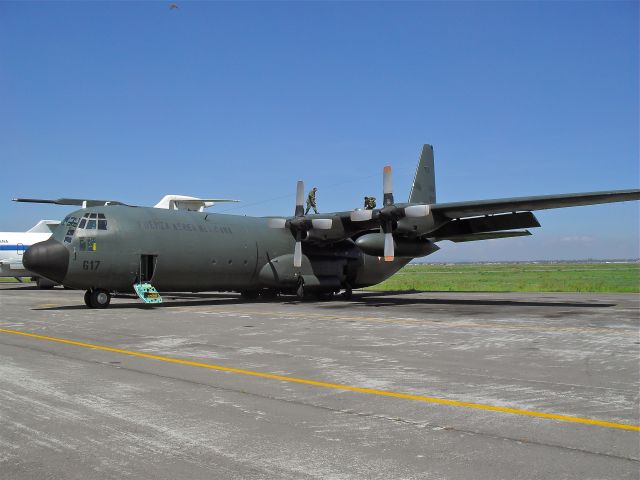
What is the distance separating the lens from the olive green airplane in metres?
20.7

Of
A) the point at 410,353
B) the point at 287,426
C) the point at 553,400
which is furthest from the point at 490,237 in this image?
the point at 287,426

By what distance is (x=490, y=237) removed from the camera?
27.8 meters

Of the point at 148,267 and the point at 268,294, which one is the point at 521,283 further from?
the point at 148,267

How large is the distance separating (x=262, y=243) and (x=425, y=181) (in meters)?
9.58

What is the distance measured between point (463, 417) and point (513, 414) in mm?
563

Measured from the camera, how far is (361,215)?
2452cm

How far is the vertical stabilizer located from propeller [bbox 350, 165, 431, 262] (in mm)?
4702

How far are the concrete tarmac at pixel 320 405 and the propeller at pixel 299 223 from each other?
12.6 m

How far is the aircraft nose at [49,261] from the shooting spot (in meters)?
20.0

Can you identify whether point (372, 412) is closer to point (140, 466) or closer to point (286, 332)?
point (140, 466)

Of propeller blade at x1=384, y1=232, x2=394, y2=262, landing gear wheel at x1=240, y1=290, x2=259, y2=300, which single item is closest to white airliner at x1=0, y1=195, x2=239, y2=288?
landing gear wheel at x1=240, y1=290, x2=259, y2=300

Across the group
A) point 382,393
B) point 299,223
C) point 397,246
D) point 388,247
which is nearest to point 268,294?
point 299,223

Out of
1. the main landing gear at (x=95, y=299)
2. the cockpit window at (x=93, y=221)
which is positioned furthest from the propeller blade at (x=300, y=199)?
the main landing gear at (x=95, y=299)

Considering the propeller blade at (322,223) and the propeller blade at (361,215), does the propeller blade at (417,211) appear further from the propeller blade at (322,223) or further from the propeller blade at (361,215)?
the propeller blade at (322,223)
